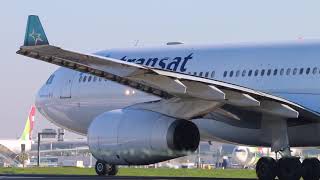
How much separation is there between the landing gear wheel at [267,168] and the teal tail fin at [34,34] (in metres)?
8.23

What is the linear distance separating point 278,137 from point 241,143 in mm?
3165

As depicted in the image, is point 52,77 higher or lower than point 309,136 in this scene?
higher

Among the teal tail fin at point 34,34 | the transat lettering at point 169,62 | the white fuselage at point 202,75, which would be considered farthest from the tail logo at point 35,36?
the transat lettering at point 169,62

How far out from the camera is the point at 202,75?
3216 cm

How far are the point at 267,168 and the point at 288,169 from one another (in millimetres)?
867

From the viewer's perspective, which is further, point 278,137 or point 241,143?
point 241,143

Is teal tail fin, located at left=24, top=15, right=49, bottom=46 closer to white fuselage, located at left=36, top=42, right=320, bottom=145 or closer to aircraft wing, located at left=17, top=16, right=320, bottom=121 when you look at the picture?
aircraft wing, located at left=17, top=16, right=320, bottom=121

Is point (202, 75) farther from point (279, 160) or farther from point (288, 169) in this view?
point (288, 169)

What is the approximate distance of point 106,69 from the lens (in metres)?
24.8

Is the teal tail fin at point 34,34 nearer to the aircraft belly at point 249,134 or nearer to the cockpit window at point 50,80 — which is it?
the aircraft belly at point 249,134

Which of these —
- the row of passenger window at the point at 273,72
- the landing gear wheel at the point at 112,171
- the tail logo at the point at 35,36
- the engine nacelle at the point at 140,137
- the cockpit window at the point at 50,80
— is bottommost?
the landing gear wheel at the point at 112,171

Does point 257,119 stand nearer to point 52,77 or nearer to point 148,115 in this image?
point 148,115

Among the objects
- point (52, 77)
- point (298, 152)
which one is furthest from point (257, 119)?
point (298, 152)

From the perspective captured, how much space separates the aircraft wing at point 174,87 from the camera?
24.4m
